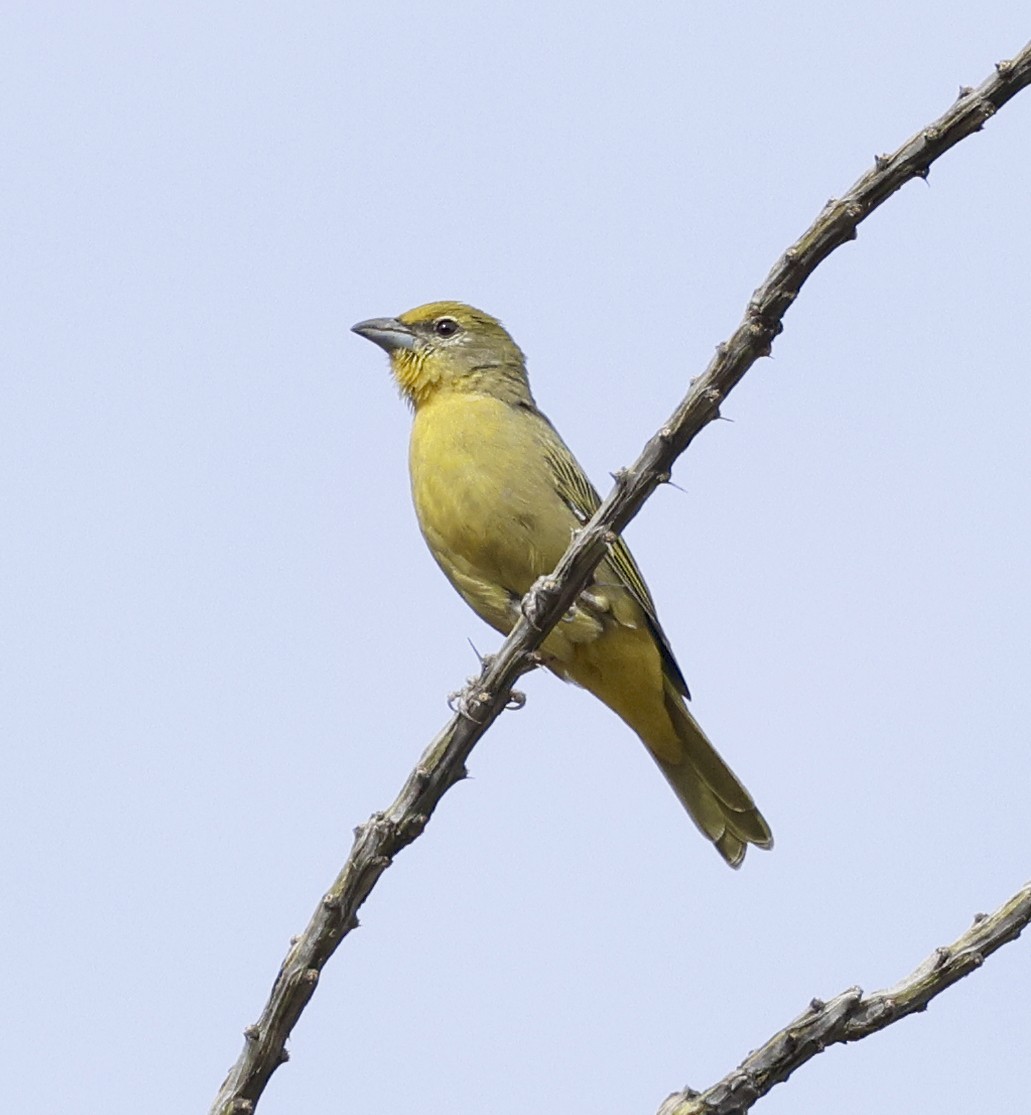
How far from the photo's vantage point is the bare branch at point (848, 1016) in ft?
12.9

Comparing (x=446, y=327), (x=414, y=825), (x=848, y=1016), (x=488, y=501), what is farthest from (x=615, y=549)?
(x=848, y=1016)

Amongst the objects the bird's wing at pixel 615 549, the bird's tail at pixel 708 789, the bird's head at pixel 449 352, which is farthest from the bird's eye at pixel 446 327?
the bird's tail at pixel 708 789

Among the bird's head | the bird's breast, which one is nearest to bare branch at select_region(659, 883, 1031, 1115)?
the bird's breast

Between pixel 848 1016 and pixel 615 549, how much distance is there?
4.21m

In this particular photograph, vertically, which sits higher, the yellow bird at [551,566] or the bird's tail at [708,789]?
the yellow bird at [551,566]

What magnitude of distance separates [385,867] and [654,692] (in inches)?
150

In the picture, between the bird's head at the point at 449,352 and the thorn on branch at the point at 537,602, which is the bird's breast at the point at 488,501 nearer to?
the bird's head at the point at 449,352

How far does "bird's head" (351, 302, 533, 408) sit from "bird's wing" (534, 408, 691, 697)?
0.72 metres

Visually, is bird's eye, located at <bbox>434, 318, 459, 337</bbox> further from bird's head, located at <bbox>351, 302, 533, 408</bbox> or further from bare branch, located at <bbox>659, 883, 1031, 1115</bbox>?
bare branch, located at <bbox>659, 883, 1031, 1115</bbox>

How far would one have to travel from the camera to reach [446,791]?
4.66 metres

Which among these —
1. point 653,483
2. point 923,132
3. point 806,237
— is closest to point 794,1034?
point 653,483

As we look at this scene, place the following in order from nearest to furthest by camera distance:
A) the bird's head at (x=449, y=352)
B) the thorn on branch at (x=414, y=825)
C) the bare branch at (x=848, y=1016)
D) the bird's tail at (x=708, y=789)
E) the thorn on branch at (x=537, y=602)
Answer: the bare branch at (x=848, y=1016) → the thorn on branch at (x=414, y=825) → the thorn on branch at (x=537, y=602) → the bird's tail at (x=708, y=789) → the bird's head at (x=449, y=352)

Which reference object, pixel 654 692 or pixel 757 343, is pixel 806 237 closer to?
pixel 757 343

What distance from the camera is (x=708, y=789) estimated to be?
8312 millimetres
